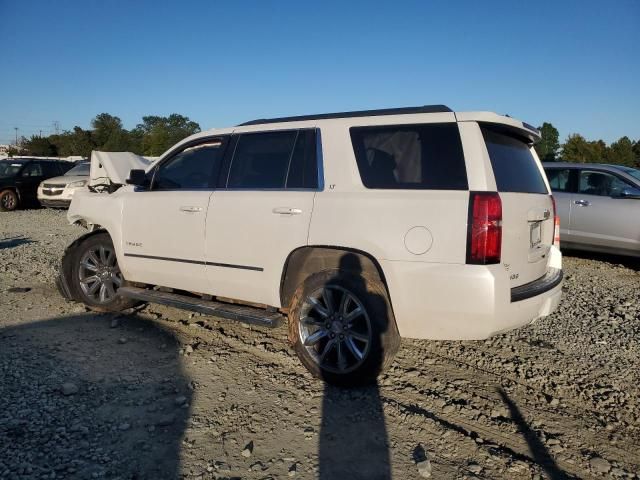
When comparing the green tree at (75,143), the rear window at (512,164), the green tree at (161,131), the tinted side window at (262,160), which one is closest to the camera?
the rear window at (512,164)

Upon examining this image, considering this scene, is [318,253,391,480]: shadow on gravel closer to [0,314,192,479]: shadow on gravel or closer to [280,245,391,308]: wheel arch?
[280,245,391,308]: wheel arch

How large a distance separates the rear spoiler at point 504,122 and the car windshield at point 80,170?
638 inches

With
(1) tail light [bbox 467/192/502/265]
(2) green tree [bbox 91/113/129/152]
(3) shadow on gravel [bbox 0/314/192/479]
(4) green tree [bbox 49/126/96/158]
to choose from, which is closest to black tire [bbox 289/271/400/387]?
(1) tail light [bbox 467/192/502/265]

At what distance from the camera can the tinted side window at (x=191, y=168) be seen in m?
4.53

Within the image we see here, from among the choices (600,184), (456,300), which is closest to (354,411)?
(456,300)

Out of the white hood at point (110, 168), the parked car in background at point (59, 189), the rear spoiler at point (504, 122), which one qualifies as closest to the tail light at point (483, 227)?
the rear spoiler at point (504, 122)

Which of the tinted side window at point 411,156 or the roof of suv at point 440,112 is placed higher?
the roof of suv at point 440,112

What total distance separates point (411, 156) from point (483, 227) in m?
0.75

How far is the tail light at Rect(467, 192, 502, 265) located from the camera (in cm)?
314

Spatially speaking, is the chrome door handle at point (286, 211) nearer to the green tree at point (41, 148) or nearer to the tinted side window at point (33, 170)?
the tinted side window at point (33, 170)

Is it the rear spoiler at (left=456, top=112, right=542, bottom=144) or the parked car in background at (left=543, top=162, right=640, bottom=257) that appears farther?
the parked car in background at (left=543, top=162, right=640, bottom=257)

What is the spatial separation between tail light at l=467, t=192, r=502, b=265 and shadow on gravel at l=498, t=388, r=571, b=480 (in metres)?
1.09

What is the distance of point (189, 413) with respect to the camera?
3277mm

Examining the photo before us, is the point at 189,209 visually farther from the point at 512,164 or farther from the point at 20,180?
the point at 20,180
